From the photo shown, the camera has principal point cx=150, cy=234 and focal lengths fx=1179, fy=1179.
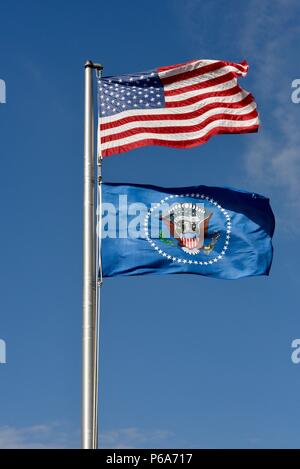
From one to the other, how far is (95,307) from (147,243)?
2721mm

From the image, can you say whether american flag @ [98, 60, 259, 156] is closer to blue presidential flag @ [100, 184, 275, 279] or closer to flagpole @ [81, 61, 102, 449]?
flagpole @ [81, 61, 102, 449]

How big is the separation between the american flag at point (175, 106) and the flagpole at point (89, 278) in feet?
2.42

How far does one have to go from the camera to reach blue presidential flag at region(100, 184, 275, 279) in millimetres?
28344

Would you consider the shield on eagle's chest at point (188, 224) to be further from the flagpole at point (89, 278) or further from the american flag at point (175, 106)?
the flagpole at point (89, 278)

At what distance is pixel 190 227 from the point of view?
29000 mm

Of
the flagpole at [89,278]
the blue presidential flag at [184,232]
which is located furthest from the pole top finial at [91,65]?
the blue presidential flag at [184,232]

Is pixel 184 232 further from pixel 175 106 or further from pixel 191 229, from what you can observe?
pixel 175 106

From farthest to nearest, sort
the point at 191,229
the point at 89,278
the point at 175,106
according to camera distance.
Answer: the point at 175,106 → the point at 191,229 → the point at 89,278

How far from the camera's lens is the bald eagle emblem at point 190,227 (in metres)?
28.9

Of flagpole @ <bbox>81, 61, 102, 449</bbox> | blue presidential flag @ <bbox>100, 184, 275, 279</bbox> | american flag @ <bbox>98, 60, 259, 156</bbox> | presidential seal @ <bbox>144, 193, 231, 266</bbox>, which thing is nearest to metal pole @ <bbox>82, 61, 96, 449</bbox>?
flagpole @ <bbox>81, 61, 102, 449</bbox>

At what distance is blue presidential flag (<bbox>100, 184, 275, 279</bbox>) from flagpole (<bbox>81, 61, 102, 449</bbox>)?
1025 millimetres

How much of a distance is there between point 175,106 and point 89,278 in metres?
5.64

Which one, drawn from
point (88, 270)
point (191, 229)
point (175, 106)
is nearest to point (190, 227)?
point (191, 229)
